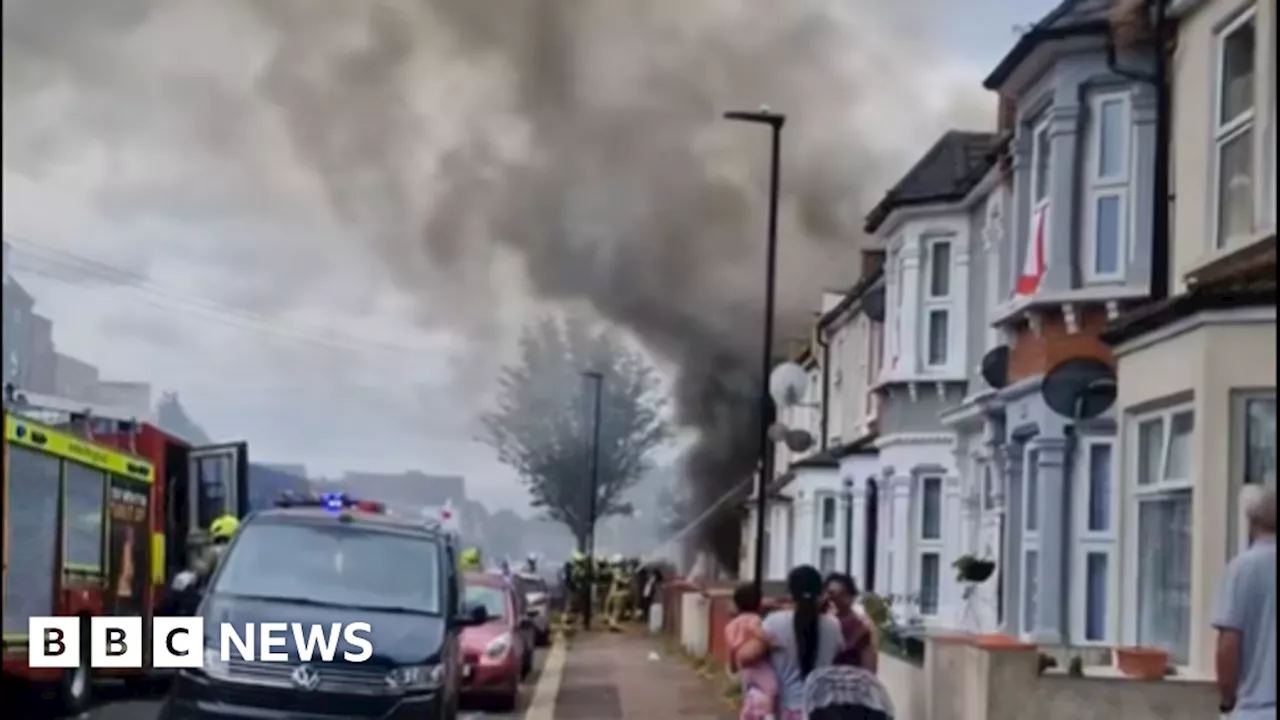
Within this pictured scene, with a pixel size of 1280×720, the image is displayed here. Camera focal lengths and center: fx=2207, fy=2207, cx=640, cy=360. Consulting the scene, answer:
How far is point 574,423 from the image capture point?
4494 centimetres

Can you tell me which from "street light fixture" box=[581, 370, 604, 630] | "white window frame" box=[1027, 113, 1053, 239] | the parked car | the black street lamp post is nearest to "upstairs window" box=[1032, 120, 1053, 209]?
"white window frame" box=[1027, 113, 1053, 239]

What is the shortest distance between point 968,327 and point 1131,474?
38.9 ft

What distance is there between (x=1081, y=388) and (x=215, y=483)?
10095mm

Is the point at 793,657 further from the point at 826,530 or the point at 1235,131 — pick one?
the point at 826,530

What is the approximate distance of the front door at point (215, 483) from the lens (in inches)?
908

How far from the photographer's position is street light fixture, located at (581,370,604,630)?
41.2m

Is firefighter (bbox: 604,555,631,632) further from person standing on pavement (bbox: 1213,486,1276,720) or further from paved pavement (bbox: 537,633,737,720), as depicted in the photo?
person standing on pavement (bbox: 1213,486,1276,720)

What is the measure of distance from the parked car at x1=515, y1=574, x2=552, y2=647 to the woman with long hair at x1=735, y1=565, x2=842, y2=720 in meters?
16.9

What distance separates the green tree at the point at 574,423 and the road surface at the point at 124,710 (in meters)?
17.5

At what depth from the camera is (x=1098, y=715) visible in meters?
11.8

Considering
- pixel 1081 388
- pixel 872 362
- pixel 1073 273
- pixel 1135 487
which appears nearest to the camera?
pixel 1135 487

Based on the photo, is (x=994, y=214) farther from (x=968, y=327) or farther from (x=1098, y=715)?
(x=1098, y=715)

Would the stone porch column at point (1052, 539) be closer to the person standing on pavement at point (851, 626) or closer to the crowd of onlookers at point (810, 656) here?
the crowd of onlookers at point (810, 656)

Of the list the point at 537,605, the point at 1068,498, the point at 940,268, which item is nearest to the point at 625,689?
the point at 1068,498
